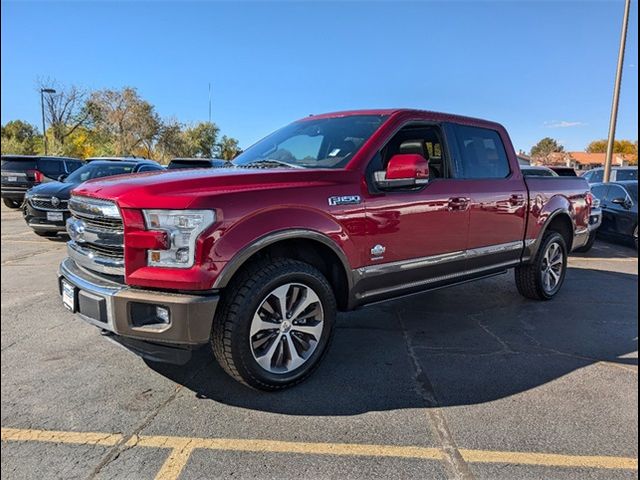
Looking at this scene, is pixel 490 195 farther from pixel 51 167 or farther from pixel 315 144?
pixel 51 167

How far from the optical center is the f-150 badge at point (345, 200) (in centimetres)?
324

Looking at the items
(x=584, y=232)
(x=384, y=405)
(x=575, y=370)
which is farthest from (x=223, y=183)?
(x=584, y=232)

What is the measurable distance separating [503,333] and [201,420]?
9.82 feet

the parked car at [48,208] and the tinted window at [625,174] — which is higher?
the tinted window at [625,174]

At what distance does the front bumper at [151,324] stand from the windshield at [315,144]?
1.50 meters

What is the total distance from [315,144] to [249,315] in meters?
1.79

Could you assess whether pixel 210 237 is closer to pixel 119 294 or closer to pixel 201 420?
pixel 119 294

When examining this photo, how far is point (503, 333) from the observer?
441cm

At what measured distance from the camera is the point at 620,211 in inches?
396

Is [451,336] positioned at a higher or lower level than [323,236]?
lower

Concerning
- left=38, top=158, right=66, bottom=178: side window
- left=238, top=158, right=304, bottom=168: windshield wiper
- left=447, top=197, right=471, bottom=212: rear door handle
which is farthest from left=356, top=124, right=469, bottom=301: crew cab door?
left=38, top=158, right=66, bottom=178: side window

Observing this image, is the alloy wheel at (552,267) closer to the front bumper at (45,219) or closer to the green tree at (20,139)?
the front bumper at (45,219)

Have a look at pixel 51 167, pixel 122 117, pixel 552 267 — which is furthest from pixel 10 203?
pixel 122 117

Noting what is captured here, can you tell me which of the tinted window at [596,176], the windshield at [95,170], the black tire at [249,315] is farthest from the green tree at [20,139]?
the black tire at [249,315]
